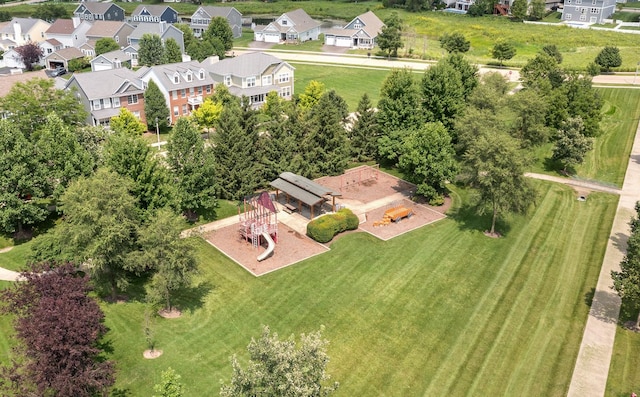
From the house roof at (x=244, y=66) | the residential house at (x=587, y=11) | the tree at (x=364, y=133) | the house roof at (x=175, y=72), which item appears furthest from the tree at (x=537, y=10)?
the tree at (x=364, y=133)

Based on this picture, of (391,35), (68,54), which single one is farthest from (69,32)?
(391,35)

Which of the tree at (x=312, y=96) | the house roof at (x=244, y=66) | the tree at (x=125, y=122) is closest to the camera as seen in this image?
the tree at (x=125, y=122)

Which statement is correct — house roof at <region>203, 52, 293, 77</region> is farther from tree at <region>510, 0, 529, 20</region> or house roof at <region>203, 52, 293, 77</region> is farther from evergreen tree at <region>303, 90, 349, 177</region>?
tree at <region>510, 0, 529, 20</region>

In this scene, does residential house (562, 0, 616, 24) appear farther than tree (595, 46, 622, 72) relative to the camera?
Yes

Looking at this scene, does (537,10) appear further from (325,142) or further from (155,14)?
(325,142)

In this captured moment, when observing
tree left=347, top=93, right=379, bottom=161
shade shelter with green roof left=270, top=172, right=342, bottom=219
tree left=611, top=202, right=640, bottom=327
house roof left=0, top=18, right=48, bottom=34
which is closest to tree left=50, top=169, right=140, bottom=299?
shade shelter with green roof left=270, top=172, right=342, bottom=219

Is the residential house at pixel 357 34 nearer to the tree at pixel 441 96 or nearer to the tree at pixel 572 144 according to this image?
the tree at pixel 441 96

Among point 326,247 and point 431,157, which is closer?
point 326,247
